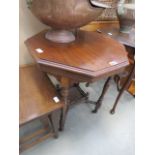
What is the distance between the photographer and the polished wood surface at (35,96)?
921 mm

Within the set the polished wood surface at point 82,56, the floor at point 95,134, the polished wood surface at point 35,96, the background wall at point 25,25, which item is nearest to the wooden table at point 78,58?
the polished wood surface at point 82,56

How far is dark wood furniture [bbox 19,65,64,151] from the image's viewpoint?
93cm

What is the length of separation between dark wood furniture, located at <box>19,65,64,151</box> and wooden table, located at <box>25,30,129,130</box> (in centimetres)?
11

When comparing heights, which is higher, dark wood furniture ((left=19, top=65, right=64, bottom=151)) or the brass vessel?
the brass vessel

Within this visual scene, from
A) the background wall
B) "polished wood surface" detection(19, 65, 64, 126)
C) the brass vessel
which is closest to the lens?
Result: the brass vessel

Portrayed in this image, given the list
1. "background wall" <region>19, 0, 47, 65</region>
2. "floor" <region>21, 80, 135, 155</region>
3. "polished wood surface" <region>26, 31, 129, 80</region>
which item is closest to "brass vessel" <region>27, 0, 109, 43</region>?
"polished wood surface" <region>26, 31, 129, 80</region>

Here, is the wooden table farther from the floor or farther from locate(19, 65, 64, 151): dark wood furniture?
the floor

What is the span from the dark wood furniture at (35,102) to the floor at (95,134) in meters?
0.10

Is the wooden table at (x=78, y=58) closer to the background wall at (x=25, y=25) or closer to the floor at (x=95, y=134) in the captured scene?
the background wall at (x=25, y=25)

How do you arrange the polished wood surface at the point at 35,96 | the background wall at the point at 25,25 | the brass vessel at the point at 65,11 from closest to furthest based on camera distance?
the brass vessel at the point at 65,11 < the polished wood surface at the point at 35,96 < the background wall at the point at 25,25

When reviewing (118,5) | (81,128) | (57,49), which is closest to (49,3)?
(57,49)

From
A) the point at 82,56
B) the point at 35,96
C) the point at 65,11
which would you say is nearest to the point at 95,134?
the point at 35,96

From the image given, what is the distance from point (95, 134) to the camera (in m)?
1.39
